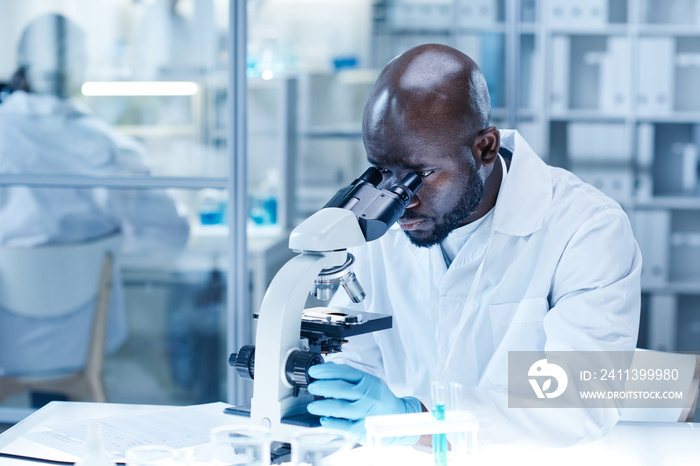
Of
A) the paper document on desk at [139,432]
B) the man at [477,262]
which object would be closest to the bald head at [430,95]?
the man at [477,262]

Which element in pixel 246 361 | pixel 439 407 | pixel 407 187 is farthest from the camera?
pixel 407 187

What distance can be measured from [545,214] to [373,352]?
1.48 ft

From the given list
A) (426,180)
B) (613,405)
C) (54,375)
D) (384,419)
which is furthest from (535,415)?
(54,375)

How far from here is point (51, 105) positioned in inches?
108

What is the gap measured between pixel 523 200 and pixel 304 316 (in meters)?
0.61

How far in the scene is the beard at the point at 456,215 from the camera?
135cm

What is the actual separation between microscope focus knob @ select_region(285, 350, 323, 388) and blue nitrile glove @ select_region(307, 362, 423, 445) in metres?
0.01

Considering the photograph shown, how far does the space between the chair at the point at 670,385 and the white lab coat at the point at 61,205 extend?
1.75 m

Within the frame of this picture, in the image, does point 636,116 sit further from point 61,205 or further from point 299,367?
point 299,367

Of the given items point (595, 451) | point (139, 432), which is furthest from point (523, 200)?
point (139, 432)

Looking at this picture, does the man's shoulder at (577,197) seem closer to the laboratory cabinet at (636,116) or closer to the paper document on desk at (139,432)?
the paper document on desk at (139,432)

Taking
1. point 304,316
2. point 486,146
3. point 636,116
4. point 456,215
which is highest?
point 636,116

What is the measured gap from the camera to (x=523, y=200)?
1466mm

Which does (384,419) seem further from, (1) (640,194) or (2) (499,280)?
(1) (640,194)
